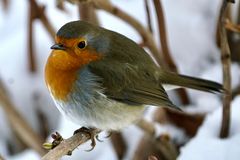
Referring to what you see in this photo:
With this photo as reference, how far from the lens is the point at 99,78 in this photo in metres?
2.77

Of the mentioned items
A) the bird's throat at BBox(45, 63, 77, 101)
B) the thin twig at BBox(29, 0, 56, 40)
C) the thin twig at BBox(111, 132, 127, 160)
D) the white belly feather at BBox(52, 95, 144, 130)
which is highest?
the thin twig at BBox(29, 0, 56, 40)

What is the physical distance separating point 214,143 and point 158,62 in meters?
0.69

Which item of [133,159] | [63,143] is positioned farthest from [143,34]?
[63,143]

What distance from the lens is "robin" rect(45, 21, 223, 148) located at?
8.77 ft

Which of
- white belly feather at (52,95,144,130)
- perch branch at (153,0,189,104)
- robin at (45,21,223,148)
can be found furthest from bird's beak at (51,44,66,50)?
perch branch at (153,0,189,104)

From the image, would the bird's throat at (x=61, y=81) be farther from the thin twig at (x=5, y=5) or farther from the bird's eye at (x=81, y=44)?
the thin twig at (x=5, y=5)

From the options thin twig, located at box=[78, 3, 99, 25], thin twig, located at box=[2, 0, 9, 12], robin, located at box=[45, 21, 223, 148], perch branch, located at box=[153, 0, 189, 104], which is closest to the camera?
robin, located at box=[45, 21, 223, 148]

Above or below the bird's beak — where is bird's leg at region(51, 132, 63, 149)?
below

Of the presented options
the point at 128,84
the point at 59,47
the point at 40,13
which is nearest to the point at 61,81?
the point at 59,47

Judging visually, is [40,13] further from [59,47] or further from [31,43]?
[59,47]

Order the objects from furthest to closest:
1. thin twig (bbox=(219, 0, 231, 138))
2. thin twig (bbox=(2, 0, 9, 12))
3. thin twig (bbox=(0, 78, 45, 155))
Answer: thin twig (bbox=(2, 0, 9, 12))
thin twig (bbox=(0, 78, 45, 155))
thin twig (bbox=(219, 0, 231, 138))

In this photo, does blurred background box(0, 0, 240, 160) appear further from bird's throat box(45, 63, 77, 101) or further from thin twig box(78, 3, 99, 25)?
bird's throat box(45, 63, 77, 101)

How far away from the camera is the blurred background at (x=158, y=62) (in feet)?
9.94

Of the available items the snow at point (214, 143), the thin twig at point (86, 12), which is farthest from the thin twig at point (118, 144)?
the thin twig at point (86, 12)
